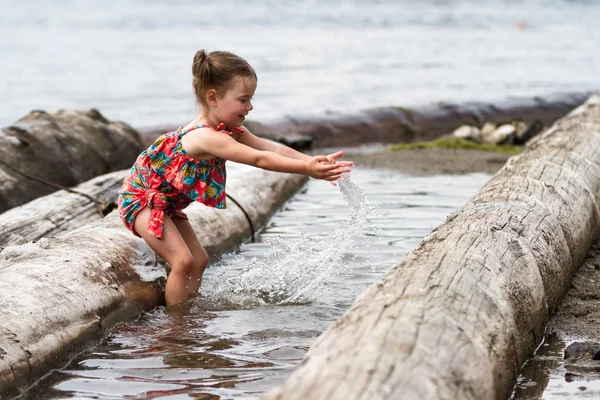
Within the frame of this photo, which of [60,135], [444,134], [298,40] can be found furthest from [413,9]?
[60,135]

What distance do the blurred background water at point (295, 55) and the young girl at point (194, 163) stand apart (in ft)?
30.9

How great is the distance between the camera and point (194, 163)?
5.66 metres

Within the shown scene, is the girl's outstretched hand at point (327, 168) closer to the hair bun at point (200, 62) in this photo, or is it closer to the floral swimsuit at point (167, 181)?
the floral swimsuit at point (167, 181)

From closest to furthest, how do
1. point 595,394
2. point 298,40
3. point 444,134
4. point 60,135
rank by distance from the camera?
point 595,394
point 60,135
point 444,134
point 298,40

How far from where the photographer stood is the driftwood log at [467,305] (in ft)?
10.4

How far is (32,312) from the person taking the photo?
14.8 ft

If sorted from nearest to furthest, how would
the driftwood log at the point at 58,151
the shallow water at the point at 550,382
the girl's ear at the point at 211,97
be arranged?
the shallow water at the point at 550,382 → the girl's ear at the point at 211,97 → the driftwood log at the point at 58,151

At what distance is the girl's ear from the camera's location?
5.48 m

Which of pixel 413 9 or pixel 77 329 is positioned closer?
pixel 77 329

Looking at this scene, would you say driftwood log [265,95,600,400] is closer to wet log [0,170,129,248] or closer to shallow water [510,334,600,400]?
shallow water [510,334,600,400]

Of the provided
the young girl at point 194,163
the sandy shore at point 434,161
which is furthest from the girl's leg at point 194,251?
the sandy shore at point 434,161

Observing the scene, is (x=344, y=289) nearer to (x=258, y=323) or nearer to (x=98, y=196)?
(x=258, y=323)

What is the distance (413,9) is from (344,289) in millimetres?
52442

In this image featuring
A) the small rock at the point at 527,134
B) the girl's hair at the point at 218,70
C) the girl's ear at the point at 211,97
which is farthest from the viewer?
the small rock at the point at 527,134
